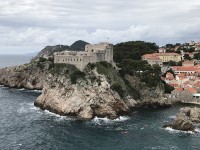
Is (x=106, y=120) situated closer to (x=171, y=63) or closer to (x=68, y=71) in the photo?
(x=68, y=71)

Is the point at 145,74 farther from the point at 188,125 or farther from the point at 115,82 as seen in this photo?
the point at 188,125

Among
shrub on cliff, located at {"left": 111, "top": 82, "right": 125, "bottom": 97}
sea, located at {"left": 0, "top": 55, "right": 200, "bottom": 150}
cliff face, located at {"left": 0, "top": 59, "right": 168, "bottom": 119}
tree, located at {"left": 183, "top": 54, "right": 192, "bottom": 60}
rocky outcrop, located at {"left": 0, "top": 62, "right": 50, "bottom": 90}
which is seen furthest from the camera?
tree, located at {"left": 183, "top": 54, "right": 192, "bottom": 60}

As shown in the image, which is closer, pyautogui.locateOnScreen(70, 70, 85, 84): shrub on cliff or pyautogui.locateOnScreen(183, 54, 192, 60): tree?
pyautogui.locateOnScreen(70, 70, 85, 84): shrub on cliff

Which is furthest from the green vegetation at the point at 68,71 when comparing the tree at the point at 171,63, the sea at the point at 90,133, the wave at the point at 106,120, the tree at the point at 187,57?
the tree at the point at 187,57

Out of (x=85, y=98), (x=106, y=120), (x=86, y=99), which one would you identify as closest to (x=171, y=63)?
(x=85, y=98)

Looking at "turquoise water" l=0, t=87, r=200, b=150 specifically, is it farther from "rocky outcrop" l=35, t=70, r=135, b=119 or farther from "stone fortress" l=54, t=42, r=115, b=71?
"stone fortress" l=54, t=42, r=115, b=71

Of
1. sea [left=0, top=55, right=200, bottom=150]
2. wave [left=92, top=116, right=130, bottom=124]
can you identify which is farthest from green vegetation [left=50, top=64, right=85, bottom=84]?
wave [left=92, top=116, right=130, bottom=124]

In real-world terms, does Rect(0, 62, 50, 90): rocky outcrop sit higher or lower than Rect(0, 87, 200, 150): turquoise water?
higher
